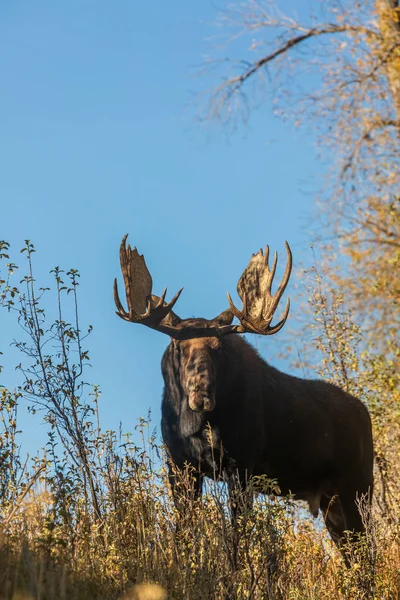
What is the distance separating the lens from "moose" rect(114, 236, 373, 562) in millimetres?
9711

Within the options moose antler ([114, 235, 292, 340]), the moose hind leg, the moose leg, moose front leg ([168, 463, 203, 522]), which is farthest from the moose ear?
the moose hind leg

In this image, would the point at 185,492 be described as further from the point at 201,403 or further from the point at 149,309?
the point at 149,309

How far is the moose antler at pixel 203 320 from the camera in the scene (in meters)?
10.5

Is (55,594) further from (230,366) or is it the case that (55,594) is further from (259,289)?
(259,289)

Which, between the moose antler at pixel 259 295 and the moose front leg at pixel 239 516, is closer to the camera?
the moose front leg at pixel 239 516

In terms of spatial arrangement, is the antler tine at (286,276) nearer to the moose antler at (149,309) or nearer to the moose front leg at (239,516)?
the moose antler at (149,309)

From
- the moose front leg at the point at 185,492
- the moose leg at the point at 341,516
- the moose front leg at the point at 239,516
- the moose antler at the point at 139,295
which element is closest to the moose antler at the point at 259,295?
the moose antler at the point at 139,295

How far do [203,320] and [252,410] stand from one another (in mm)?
1287

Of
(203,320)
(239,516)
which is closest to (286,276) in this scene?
(203,320)

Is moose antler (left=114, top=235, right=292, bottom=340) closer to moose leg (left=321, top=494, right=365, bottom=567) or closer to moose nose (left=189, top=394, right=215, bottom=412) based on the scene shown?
moose nose (left=189, top=394, right=215, bottom=412)

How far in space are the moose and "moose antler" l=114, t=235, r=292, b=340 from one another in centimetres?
1

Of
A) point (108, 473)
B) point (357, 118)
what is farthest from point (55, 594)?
point (357, 118)

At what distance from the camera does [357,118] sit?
11.2 metres

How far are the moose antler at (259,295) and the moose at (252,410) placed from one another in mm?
13
